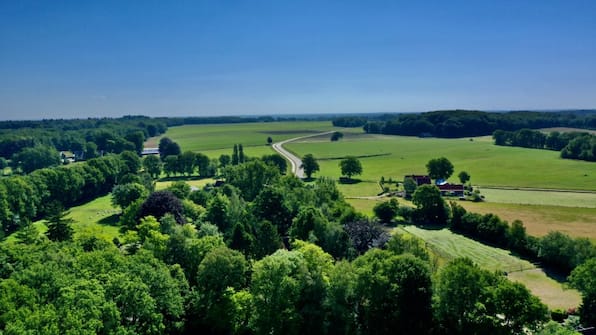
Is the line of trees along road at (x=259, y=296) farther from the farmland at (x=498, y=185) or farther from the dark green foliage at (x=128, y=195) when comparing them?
the dark green foliage at (x=128, y=195)

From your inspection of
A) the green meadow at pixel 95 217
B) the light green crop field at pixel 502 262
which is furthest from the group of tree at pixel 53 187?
the light green crop field at pixel 502 262

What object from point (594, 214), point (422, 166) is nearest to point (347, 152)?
point (422, 166)

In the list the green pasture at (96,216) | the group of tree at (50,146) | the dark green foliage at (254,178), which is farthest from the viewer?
the group of tree at (50,146)

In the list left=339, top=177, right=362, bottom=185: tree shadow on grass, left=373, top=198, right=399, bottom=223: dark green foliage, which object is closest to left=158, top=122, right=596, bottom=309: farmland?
left=339, top=177, right=362, bottom=185: tree shadow on grass

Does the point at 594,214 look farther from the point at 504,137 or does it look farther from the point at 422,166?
the point at 504,137

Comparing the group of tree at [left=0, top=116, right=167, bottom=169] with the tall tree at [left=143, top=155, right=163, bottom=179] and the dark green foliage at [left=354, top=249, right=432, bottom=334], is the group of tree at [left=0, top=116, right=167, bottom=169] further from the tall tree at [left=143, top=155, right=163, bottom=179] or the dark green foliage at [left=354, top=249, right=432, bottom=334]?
the dark green foliage at [left=354, top=249, right=432, bottom=334]

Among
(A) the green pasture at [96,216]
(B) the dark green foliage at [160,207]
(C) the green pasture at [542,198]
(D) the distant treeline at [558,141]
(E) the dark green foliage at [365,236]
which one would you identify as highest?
(D) the distant treeline at [558,141]
